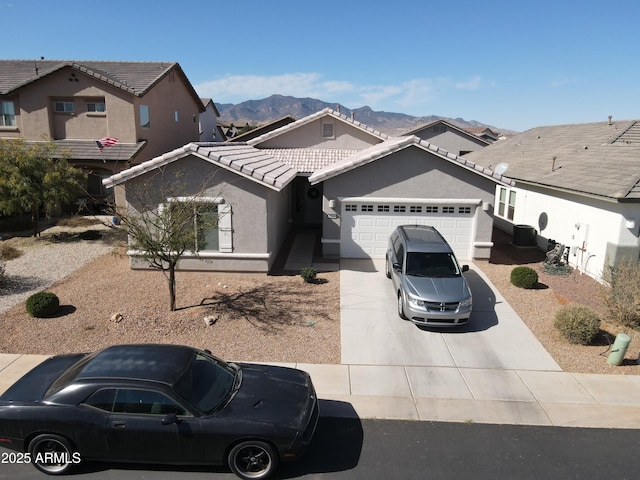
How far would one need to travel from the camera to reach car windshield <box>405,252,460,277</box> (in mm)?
11602

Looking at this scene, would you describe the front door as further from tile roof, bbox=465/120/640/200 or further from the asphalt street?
the asphalt street

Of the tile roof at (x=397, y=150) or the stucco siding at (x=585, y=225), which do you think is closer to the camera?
the stucco siding at (x=585, y=225)

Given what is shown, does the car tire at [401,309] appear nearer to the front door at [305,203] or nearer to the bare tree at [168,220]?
the bare tree at [168,220]

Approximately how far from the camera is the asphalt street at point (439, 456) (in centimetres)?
634

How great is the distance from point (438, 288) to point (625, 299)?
4313 mm

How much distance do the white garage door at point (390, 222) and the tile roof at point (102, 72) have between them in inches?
529

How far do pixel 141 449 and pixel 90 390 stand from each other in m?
1.01

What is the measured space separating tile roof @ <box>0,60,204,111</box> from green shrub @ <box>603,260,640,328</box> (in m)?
21.2

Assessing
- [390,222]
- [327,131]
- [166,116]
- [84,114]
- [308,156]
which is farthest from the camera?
[166,116]

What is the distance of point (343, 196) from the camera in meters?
16.1

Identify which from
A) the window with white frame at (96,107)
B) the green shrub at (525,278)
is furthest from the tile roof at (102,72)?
the green shrub at (525,278)

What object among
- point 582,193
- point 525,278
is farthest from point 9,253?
point 582,193

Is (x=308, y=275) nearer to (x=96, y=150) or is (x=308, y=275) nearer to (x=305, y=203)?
(x=305, y=203)

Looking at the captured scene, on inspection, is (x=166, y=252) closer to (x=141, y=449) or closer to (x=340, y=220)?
(x=141, y=449)
